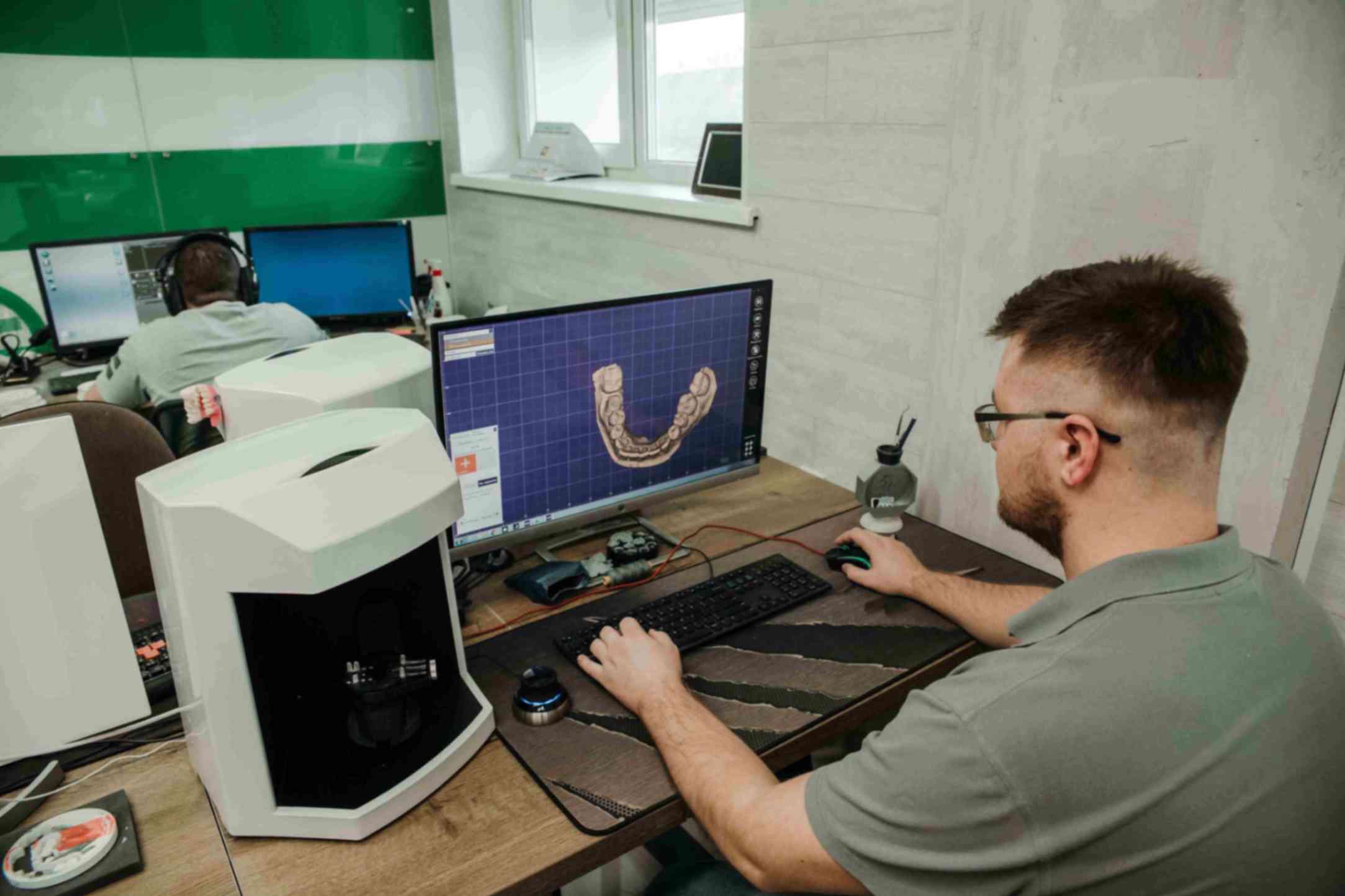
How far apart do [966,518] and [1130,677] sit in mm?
969

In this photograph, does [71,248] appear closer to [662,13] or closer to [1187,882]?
[662,13]

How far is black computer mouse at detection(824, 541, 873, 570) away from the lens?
1.46 metres

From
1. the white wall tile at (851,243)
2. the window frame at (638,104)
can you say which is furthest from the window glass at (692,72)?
the white wall tile at (851,243)

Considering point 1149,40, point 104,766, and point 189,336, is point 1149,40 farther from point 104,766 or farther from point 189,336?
point 189,336

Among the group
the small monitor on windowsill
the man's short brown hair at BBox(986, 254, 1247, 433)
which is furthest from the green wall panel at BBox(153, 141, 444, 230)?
the man's short brown hair at BBox(986, 254, 1247, 433)

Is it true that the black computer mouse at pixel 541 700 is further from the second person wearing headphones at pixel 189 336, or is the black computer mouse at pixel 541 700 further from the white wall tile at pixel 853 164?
the second person wearing headphones at pixel 189 336

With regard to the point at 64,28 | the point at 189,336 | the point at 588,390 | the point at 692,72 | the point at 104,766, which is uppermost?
the point at 64,28

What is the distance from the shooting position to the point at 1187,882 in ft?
2.36

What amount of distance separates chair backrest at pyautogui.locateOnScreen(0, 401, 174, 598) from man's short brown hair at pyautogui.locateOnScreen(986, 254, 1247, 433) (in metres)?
1.57

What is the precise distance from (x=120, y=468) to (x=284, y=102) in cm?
222

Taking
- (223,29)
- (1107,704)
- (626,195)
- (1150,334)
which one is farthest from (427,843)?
(223,29)

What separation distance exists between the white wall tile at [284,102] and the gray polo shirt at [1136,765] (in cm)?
342

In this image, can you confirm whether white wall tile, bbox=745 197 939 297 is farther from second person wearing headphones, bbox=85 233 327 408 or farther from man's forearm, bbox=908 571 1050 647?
second person wearing headphones, bbox=85 233 327 408

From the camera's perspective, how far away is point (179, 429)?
221 cm
